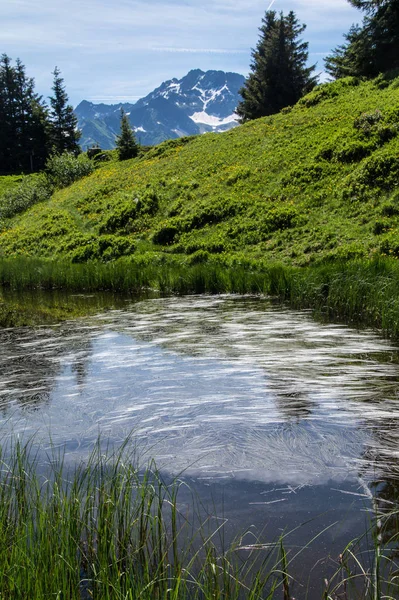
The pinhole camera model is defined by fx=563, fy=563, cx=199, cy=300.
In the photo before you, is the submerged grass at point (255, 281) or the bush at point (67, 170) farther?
the bush at point (67, 170)

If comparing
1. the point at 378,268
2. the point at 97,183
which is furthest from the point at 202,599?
the point at 97,183

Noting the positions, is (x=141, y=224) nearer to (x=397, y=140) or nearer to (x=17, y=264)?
(x=17, y=264)

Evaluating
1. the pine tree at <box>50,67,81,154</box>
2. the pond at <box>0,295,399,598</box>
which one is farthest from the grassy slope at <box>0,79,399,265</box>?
the pine tree at <box>50,67,81,154</box>

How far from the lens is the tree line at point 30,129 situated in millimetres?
72000

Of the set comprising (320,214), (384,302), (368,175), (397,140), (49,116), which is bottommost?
(384,302)

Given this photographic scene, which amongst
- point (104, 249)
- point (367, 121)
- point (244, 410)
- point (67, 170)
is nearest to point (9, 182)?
point (67, 170)

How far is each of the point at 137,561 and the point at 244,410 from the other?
3.21 meters

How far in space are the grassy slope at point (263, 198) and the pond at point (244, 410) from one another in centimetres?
841

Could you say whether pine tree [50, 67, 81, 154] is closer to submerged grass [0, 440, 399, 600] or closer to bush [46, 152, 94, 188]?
bush [46, 152, 94, 188]

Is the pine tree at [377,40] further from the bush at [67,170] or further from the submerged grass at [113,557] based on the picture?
the submerged grass at [113,557]

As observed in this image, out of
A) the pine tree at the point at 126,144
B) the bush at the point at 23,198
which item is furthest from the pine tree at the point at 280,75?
the bush at the point at 23,198

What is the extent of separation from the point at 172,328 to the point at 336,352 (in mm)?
4285

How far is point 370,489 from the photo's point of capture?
179 inches

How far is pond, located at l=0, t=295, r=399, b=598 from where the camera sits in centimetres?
449
